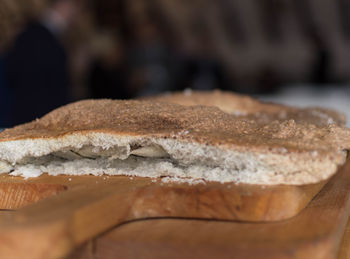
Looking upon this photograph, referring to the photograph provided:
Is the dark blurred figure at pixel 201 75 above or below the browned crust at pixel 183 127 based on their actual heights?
below

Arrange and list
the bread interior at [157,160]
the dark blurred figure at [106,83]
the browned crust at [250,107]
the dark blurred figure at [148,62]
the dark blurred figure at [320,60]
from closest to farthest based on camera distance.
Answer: the bread interior at [157,160] → the browned crust at [250,107] → the dark blurred figure at [106,83] → the dark blurred figure at [148,62] → the dark blurred figure at [320,60]

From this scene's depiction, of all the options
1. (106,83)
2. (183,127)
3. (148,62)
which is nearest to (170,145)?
(183,127)

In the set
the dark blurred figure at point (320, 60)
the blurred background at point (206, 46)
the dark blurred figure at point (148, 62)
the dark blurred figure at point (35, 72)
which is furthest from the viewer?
the dark blurred figure at point (320, 60)

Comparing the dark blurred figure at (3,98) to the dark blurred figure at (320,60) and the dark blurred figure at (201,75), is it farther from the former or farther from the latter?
the dark blurred figure at (320,60)

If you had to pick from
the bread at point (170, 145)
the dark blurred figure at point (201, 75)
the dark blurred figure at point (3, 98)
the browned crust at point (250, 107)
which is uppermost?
the bread at point (170, 145)

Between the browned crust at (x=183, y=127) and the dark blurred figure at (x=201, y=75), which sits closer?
the browned crust at (x=183, y=127)

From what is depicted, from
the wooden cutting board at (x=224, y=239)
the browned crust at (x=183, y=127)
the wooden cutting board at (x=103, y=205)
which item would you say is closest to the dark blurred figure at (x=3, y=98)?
the browned crust at (x=183, y=127)

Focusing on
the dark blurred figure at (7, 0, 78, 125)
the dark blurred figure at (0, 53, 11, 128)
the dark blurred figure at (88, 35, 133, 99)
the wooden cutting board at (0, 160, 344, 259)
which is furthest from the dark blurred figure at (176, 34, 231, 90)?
the wooden cutting board at (0, 160, 344, 259)

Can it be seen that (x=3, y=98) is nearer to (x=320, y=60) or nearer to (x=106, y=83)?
(x=106, y=83)
